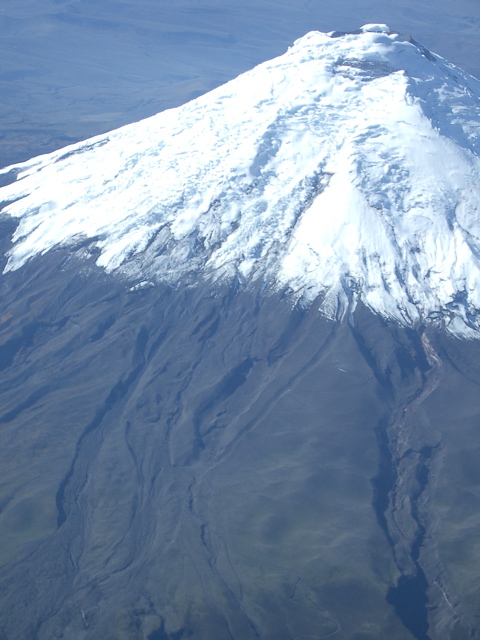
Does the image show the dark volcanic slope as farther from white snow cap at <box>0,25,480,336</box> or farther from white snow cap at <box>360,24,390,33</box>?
white snow cap at <box>360,24,390,33</box>

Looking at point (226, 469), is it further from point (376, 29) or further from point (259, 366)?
point (376, 29)

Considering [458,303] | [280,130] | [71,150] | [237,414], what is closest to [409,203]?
[458,303]

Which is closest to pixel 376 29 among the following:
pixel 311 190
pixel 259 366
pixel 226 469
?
pixel 311 190

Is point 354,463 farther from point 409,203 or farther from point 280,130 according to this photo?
point 280,130

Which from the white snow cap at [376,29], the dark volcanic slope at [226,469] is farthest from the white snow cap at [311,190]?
the dark volcanic slope at [226,469]

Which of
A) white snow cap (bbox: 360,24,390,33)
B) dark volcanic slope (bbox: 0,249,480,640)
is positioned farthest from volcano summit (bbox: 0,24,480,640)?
white snow cap (bbox: 360,24,390,33)

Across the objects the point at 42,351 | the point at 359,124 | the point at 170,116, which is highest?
the point at 359,124

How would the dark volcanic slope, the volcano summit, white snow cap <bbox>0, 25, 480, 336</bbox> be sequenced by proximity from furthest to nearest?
white snow cap <bbox>0, 25, 480, 336</bbox>, the volcano summit, the dark volcanic slope
